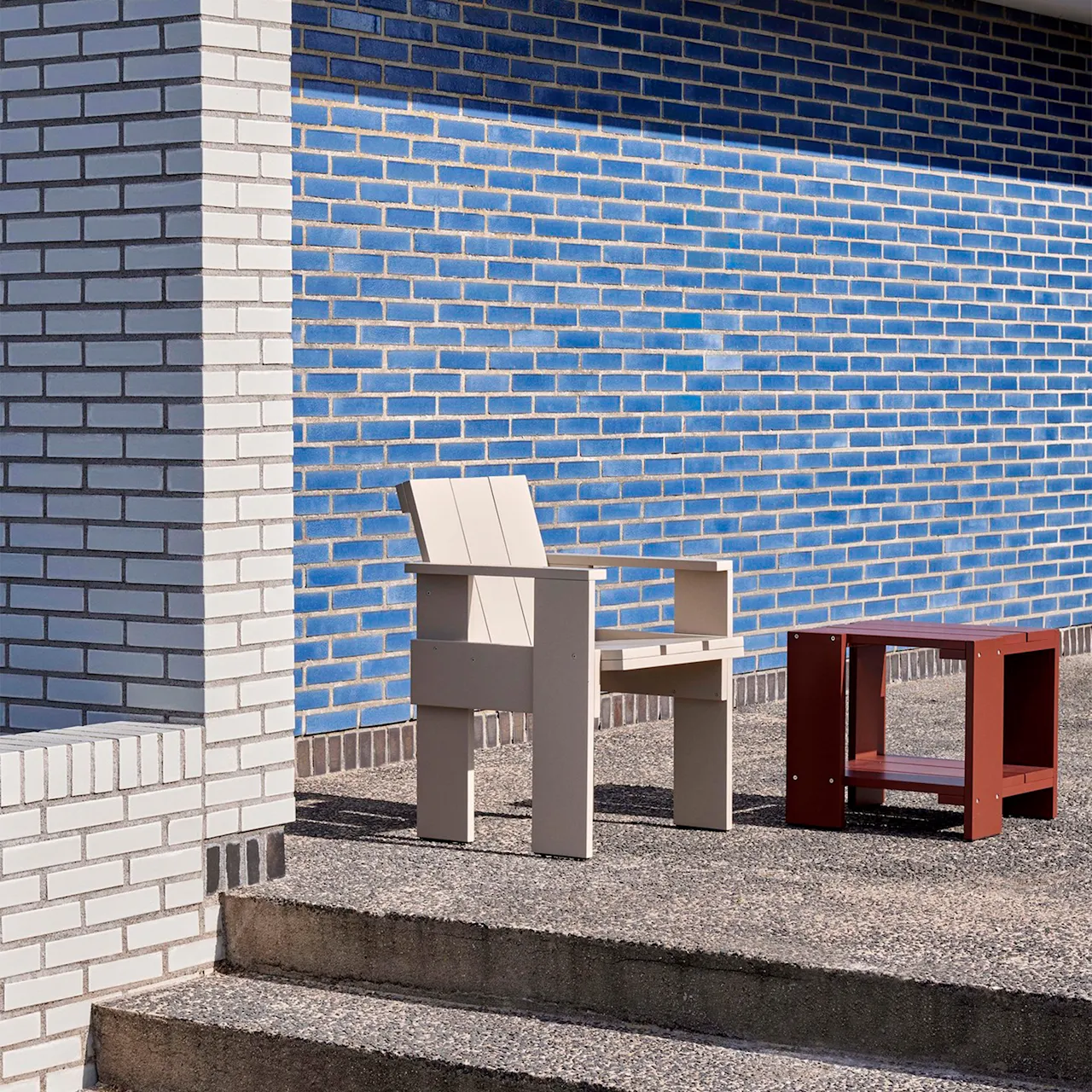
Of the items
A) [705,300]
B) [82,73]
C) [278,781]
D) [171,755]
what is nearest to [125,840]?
[171,755]

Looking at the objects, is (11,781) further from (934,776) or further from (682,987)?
(934,776)

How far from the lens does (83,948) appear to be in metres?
4.18

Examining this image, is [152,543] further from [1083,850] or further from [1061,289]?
[1061,289]

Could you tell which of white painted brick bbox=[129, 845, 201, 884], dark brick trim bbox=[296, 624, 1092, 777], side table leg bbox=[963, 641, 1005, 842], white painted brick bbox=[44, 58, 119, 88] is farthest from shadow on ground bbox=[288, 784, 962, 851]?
white painted brick bbox=[44, 58, 119, 88]

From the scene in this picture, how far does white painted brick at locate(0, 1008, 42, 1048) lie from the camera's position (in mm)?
4000

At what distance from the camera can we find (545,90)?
7.00 metres

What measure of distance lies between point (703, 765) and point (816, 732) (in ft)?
1.02

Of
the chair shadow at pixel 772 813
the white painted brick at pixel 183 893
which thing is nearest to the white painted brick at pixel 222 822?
the white painted brick at pixel 183 893

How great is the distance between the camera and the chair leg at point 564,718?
4.81 m


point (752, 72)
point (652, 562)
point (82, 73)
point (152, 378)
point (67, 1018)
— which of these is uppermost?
point (752, 72)

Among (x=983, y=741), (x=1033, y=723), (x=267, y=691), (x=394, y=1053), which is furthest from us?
(x=1033, y=723)

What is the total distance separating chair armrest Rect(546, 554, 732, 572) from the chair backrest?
0.13 meters

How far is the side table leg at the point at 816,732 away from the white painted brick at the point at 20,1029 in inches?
80.9

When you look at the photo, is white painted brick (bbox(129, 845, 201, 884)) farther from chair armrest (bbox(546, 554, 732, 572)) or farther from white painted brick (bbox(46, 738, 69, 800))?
chair armrest (bbox(546, 554, 732, 572))
